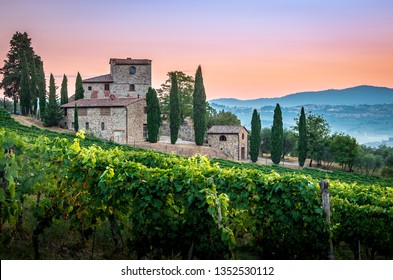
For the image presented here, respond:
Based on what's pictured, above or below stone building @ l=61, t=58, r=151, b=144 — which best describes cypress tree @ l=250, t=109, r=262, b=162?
below

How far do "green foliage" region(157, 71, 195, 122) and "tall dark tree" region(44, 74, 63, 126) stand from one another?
424 inches

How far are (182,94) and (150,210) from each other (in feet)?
120

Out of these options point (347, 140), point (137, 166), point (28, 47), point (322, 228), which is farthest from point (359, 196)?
point (347, 140)

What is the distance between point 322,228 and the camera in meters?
5.05

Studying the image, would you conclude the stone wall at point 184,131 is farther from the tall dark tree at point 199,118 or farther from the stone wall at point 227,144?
the tall dark tree at point 199,118

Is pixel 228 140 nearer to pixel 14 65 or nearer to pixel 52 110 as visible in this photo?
pixel 52 110

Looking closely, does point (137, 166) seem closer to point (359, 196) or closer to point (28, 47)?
point (359, 196)

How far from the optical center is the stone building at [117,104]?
30297mm

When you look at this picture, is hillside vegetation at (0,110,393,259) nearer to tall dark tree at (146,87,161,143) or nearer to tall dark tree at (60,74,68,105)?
tall dark tree at (146,87,161,143)

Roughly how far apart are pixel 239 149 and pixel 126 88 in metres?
10.8

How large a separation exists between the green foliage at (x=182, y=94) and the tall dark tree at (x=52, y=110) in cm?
1077

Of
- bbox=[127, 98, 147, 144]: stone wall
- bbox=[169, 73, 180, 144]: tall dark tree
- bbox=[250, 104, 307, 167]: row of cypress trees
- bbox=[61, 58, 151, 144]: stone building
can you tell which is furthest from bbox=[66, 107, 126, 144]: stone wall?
bbox=[250, 104, 307, 167]: row of cypress trees

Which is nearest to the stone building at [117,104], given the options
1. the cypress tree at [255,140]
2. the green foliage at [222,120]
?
the cypress tree at [255,140]

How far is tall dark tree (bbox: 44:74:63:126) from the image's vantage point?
99.6ft
